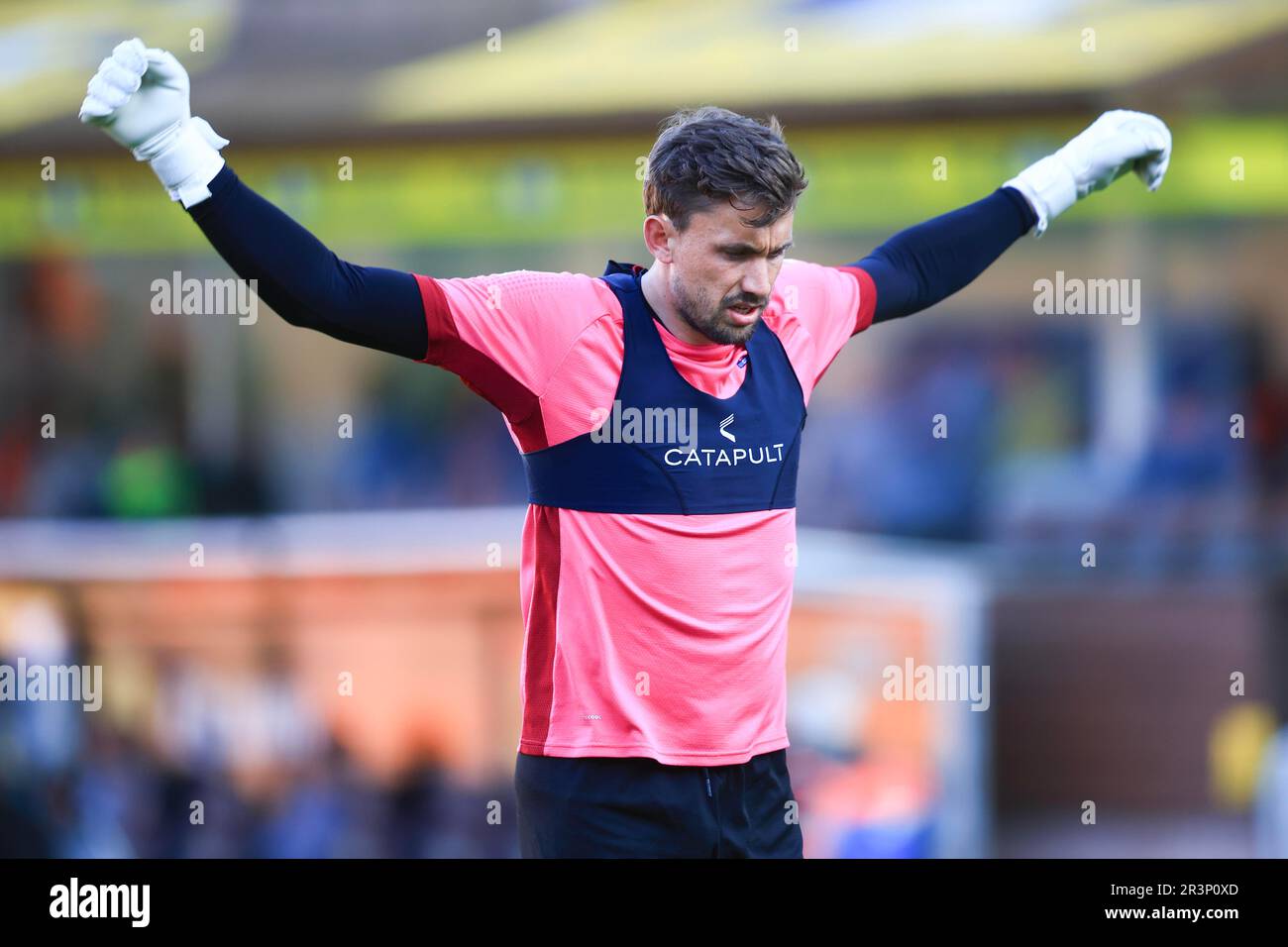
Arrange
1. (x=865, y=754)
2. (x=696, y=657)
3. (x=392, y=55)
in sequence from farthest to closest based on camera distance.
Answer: (x=392, y=55), (x=865, y=754), (x=696, y=657)

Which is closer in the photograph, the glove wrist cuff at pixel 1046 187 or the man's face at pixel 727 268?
the man's face at pixel 727 268

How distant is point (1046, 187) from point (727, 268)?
3.42 feet

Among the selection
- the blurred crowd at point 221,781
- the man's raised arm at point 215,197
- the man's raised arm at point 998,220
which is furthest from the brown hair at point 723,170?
the blurred crowd at point 221,781

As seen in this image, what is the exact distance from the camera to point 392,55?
1170cm

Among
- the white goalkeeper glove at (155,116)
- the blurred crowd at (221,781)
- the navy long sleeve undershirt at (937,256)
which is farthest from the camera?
the blurred crowd at (221,781)

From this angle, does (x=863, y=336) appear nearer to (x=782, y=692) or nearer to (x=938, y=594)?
(x=938, y=594)

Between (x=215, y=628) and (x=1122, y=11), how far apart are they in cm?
692

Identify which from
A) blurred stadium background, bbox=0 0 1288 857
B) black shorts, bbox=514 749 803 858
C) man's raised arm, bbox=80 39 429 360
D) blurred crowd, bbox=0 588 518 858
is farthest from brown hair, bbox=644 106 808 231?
blurred crowd, bbox=0 588 518 858

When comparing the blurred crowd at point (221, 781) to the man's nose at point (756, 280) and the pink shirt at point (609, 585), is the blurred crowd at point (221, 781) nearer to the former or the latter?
the pink shirt at point (609, 585)

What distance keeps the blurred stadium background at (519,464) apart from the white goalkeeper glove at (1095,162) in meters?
4.88

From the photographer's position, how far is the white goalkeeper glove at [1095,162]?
3846 mm

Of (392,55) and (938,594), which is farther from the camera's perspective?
(392,55)

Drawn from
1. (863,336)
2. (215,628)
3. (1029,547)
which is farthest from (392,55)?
(1029,547)
